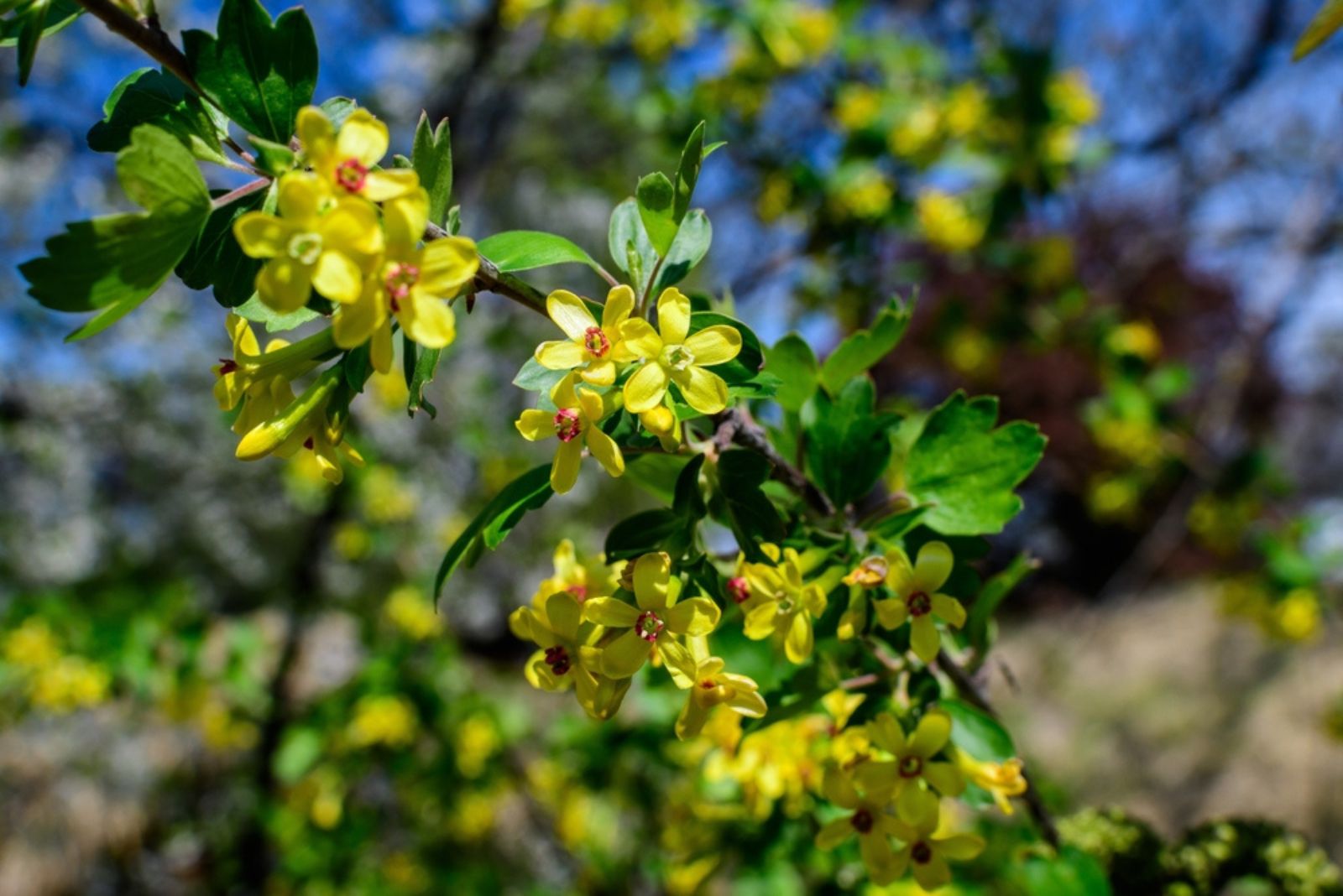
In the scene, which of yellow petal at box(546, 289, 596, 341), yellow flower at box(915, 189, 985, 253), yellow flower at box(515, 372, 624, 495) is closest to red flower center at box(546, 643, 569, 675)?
yellow flower at box(515, 372, 624, 495)

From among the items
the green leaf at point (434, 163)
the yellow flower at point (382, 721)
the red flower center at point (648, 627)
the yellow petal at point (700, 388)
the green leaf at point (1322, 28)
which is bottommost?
the yellow flower at point (382, 721)

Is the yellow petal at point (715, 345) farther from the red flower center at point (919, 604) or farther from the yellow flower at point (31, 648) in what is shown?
the yellow flower at point (31, 648)

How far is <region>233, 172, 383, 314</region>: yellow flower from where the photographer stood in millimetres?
481

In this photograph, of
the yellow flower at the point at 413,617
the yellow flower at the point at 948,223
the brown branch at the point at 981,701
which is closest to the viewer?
the brown branch at the point at 981,701

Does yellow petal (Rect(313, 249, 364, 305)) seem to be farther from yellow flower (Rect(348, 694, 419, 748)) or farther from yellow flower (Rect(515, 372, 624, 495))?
yellow flower (Rect(348, 694, 419, 748))

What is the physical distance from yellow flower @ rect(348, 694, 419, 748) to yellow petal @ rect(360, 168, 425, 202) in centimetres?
210

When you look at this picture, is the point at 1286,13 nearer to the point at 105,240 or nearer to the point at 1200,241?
the point at 1200,241

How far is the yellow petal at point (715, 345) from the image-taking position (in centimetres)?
61

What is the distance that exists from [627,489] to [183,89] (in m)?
6.29

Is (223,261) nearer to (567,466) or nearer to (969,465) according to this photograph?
(567,466)

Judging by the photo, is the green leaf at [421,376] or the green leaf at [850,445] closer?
the green leaf at [421,376]

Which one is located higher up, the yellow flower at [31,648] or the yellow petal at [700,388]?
the yellow petal at [700,388]

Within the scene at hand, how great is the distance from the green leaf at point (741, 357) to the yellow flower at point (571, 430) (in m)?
0.10

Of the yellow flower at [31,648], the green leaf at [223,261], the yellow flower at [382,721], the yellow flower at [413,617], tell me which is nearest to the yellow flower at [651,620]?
the green leaf at [223,261]
